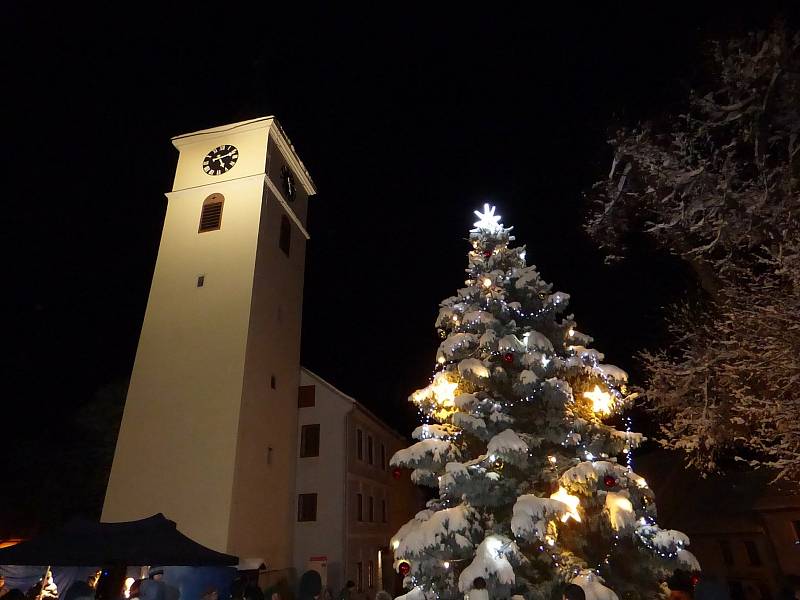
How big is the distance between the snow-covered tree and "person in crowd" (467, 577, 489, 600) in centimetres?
589

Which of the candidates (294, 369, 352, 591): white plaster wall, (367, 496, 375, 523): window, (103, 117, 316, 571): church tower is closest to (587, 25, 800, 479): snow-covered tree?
(103, 117, 316, 571): church tower

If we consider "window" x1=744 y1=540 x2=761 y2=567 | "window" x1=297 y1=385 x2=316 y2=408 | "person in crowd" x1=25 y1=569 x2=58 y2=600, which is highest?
"window" x1=297 y1=385 x2=316 y2=408

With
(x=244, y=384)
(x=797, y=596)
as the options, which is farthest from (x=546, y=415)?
(x=244, y=384)

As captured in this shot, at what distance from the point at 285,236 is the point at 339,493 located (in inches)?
406

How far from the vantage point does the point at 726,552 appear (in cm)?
2984

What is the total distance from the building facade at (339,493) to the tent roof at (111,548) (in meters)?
11.8

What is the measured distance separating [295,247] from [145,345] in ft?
24.5

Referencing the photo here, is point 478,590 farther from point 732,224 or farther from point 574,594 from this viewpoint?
point 732,224

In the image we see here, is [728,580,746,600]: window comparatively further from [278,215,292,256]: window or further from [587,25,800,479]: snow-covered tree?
[278,215,292,256]: window

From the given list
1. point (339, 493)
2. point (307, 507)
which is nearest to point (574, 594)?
point (339, 493)

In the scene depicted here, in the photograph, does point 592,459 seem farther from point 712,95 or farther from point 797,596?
point 712,95

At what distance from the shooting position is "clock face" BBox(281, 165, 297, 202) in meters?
24.1

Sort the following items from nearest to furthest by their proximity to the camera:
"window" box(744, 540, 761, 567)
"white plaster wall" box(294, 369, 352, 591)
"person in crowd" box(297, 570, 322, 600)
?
"person in crowd" box(297, 570, 322, 600)
"white plaster wall" box(294, 369, 352, 591)
"window" box(744, 540, 761, 567)

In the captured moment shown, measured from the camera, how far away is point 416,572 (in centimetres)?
795
